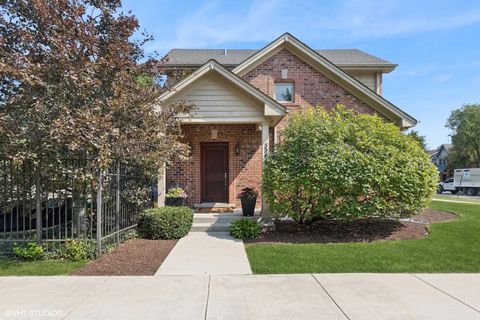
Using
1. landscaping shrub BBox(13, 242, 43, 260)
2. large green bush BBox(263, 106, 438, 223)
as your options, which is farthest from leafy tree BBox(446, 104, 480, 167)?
landscaping shrub BBox(13, 242, 43, 260)

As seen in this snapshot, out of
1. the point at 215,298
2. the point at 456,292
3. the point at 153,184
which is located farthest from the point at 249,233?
the point at 456,292

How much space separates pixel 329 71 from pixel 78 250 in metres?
10.4

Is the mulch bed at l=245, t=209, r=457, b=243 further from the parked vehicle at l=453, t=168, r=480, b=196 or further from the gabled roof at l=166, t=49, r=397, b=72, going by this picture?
the parked vehicle at l=453, t=168, r=480, b=196

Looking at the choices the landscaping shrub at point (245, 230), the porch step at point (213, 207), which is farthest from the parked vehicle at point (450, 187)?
the landscaping shrub at point (245, 230)

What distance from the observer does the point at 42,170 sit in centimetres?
693

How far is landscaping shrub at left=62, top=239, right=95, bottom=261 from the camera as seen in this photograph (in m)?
6.81

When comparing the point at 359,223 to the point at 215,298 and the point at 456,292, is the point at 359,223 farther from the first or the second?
the point at 215,298

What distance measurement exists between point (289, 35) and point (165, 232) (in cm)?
874

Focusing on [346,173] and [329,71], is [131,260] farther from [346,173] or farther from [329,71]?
[329,71]

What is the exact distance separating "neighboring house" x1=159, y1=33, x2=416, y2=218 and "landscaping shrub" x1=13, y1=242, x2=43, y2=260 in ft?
10.9

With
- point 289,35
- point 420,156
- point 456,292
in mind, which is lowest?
point 456,292

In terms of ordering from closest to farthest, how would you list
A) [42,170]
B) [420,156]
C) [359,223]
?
[42,170] → [420,156] → [359,223]

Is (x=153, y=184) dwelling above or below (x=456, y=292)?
above

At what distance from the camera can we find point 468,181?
38531mm
